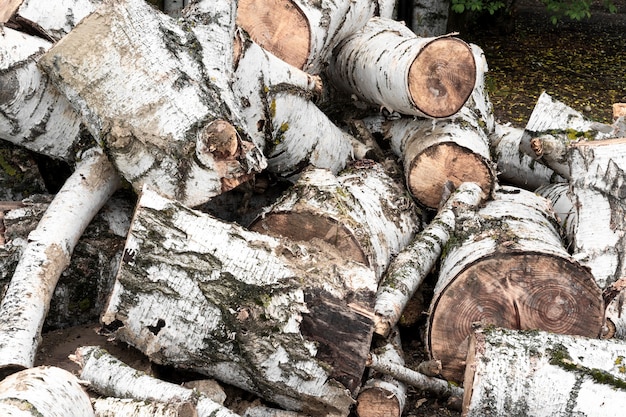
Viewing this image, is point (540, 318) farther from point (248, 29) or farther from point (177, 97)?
point (248, 29)

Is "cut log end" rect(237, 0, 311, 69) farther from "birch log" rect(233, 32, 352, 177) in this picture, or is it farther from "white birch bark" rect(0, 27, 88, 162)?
"white birch bark" rect(0, 27, 88, 162)

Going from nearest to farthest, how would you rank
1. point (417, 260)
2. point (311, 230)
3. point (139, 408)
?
point (139, 408)
point (311, 230)
point (417, 260)

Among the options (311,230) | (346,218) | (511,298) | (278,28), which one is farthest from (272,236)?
(278,28)

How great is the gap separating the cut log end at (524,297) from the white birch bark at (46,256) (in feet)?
5.39

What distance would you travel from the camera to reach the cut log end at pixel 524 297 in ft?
10.1

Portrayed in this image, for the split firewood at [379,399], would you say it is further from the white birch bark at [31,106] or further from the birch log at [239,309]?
the white birch bark at [31,106]

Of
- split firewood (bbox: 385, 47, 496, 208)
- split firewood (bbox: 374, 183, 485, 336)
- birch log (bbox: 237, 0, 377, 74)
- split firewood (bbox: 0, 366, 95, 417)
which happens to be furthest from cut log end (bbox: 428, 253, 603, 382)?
birch log (bbox: 237, 0, 377, 74)

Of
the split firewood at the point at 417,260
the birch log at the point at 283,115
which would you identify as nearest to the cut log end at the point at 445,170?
the split firewood at the point at 417,260

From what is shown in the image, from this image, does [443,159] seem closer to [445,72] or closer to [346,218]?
[445,72]

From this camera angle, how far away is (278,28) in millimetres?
4332

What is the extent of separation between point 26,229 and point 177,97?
98cm

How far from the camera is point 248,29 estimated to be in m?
4.34

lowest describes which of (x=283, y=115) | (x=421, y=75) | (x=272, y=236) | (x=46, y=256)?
(x=46, y=256)

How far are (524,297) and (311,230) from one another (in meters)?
0.98
